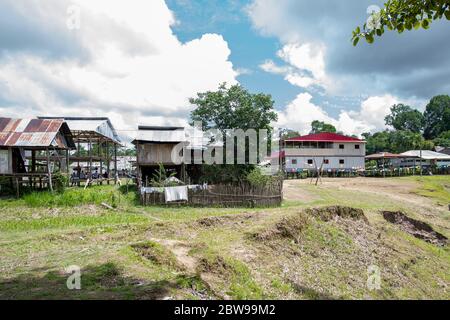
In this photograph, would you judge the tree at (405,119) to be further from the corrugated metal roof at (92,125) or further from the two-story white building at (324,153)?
the corrugated metal roof at (92,125)

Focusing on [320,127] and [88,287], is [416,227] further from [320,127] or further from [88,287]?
[320,127]

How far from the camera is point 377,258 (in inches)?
366

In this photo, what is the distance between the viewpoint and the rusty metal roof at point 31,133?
16.2 meters

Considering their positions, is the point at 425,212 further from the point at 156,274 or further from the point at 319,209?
the point at 156,274

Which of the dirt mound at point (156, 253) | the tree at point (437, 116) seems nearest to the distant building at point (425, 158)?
the tree at point (437, 116)

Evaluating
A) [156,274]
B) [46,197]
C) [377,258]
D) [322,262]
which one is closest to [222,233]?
[322,262]

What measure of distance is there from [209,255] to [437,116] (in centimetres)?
9462

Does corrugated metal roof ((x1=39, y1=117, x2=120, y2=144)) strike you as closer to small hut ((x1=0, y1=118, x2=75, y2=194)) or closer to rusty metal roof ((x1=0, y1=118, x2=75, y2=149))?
rusty metal roof ((x1=0, y1=118, x2=75, y2=149))

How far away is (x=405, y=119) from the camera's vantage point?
3278 inches

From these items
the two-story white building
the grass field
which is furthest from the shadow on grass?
the two-story white building

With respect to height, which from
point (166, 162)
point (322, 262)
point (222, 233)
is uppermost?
point (166, 162)

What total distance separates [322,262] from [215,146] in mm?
12493

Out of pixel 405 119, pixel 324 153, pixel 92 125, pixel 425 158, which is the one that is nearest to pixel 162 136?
pixel 92 125

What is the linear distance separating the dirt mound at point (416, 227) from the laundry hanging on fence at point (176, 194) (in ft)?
30.5
